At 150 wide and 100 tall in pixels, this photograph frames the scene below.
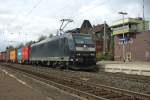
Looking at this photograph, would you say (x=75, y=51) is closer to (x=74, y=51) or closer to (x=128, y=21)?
(x=74, y=51)

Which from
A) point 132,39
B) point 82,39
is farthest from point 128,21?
point 82,39

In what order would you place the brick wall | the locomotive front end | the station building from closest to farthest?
the locomotive front end < the brick wall < the station building

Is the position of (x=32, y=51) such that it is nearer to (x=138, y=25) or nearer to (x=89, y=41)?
(x=89, y=41)

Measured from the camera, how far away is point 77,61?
26.1m

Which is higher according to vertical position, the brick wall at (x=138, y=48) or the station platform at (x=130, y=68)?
the brick wall at (x=138, y=48)

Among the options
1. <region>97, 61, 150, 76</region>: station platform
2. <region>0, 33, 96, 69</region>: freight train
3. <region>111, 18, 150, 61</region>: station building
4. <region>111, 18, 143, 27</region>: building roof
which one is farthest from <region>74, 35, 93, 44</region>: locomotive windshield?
<region>111, 18, 143, 27</region>: building roof

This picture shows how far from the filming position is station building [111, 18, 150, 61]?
58.6 meters

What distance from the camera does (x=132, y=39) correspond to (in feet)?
207

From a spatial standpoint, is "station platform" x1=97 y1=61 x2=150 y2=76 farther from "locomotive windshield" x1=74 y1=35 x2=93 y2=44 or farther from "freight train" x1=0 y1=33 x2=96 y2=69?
"locomotive windshield" x1=74 y1=35 x2=93 y2=44

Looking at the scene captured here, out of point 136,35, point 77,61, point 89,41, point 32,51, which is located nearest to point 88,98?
point 77,61

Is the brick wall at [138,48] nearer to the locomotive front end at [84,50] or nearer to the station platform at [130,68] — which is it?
the station platform at [130,68]

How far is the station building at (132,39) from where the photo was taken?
5856 cm

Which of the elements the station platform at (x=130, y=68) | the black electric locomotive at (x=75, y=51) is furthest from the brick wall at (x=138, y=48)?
the black electric locomotive at (x=75, y=51)

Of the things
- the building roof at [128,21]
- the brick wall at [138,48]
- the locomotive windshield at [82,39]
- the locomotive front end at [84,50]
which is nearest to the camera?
the locomotive front end at [84,50]
